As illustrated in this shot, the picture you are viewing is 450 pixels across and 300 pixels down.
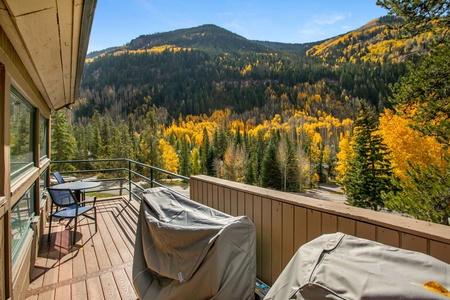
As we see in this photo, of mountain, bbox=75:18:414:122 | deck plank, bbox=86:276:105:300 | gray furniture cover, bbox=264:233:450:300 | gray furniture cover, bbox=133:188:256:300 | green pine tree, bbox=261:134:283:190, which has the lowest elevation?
green pine tree, bbox=261:134:283:190

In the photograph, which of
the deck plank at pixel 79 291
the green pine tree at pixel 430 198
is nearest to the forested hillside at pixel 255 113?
the green pine tree at pixel 430 198

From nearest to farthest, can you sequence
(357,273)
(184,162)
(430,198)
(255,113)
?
(357,273) → (430,198) → (184,162) → (255,113)

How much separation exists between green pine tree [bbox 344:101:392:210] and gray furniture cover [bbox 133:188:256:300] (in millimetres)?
14969

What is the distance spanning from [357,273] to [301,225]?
73 centimetres

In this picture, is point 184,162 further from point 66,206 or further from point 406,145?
point 66,206

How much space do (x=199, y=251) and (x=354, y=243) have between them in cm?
82

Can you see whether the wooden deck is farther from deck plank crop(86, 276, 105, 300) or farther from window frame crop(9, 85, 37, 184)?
window frame crop(9, 85, 37, 184)

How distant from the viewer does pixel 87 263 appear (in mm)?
2990

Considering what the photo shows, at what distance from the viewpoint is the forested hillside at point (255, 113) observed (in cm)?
1491

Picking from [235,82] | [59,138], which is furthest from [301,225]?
[235,82]

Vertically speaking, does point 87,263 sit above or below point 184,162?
above

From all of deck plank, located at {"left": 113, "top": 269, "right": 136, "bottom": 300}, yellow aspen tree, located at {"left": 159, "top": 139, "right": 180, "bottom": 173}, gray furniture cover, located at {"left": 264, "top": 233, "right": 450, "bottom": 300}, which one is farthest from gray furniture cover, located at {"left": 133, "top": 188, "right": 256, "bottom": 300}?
yellow aspen tree, located at {"left": 159, "top": 139, "right": 180, "bottom": 173}

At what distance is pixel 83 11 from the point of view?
1.31 m

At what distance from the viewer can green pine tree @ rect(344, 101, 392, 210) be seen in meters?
14.2
